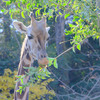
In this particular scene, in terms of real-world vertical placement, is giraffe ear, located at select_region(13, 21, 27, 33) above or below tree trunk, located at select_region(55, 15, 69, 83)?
above

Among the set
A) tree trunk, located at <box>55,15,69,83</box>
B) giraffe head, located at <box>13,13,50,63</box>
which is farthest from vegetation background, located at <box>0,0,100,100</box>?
giraffe head, located at <box>13,13,50,63</box>

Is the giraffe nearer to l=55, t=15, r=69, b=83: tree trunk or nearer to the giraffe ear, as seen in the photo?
the giraffe ear

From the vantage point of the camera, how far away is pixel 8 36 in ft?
25.6

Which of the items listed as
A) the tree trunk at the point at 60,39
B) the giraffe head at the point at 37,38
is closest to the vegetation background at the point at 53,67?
the tree trunk at the point at 60,39

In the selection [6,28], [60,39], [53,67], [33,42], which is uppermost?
[6,28]

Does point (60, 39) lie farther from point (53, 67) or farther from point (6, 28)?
point (6, 28)

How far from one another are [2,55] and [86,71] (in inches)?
147

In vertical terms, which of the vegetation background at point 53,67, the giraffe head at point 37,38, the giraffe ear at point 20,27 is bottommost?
the vegetation background at point 53,67

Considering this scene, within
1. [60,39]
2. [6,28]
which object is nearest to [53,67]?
[60,39]

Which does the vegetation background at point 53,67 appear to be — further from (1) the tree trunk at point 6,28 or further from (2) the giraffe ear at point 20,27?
(2) the giraffe ear at point 20,27

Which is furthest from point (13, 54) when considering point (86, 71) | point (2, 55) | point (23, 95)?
point (23, 95)

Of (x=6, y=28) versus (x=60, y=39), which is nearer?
(x=6, y=28)

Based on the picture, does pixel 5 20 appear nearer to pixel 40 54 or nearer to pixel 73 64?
pixel 73 64

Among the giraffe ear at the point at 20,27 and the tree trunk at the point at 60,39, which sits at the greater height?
the giraffe ear at the point at 20,27
